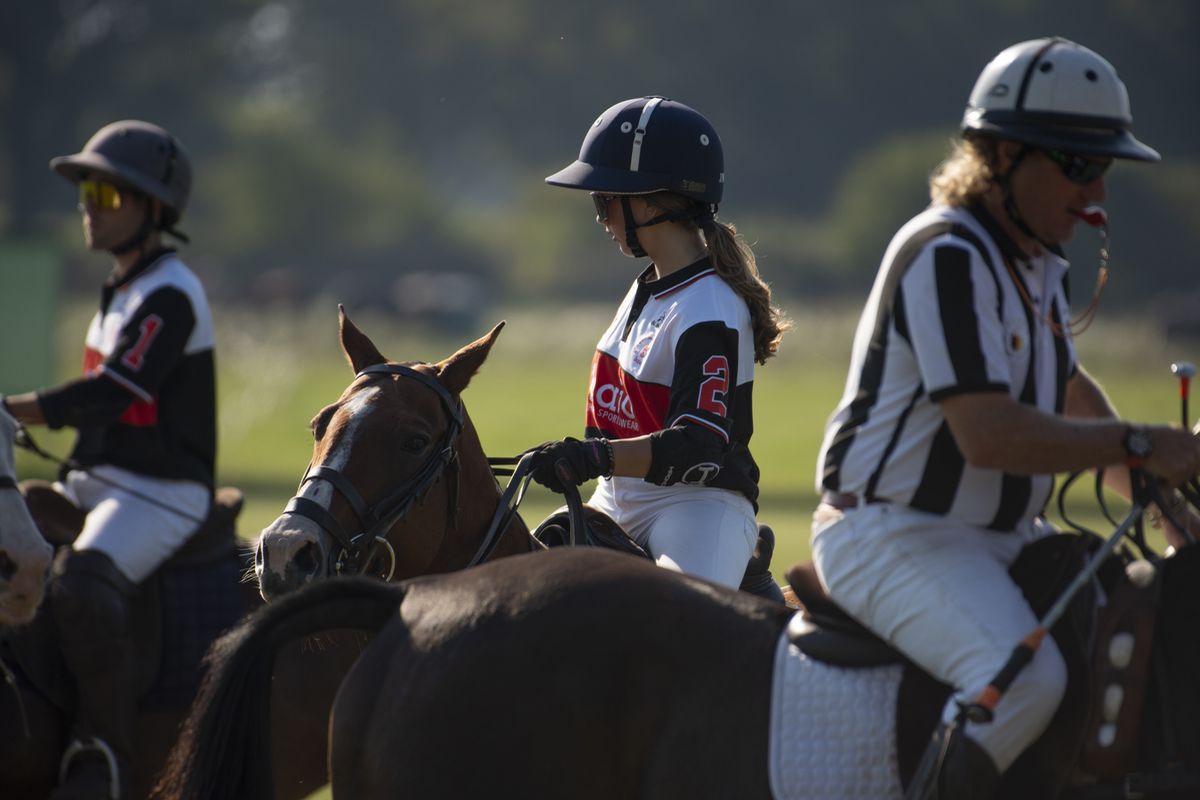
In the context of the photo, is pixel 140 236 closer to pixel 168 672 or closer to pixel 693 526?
pixel 168 672

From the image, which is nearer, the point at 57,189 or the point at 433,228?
the point at 57,189

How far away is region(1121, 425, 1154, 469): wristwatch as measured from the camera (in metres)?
3.16

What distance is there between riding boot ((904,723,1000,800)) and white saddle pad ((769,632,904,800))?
0.12 m

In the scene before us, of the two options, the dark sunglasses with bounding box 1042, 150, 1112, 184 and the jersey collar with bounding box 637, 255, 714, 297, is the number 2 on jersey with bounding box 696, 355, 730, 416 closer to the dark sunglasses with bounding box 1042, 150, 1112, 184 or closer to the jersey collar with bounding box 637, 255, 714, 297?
the jersey collar with bounding box 637, 255, 714, 297

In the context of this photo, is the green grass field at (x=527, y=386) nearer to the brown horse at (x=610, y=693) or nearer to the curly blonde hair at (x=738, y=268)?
the curly blonde hair at (x=738, y=268)

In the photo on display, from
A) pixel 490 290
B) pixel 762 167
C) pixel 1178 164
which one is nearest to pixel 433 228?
pixel 490 290

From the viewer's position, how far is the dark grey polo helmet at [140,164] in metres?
5.89

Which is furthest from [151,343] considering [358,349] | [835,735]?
[835,735]

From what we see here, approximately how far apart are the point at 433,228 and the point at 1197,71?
32.4m

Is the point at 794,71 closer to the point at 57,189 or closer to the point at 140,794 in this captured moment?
the point at 57,189

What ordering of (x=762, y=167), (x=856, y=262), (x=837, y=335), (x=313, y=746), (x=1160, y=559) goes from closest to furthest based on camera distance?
(x=1160, y=559) < (x=313, y=746) < (x=837, y=335) < (x=856, y=262) < (x=762, y=167)

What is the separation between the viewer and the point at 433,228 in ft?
233

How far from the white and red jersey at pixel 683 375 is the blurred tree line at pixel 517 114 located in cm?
4604

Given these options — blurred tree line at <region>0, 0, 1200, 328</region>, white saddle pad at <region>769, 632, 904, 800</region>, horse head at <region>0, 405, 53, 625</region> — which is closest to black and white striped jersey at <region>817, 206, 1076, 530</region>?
white saddle pad at <region>769, 632, 904, 800</region>
